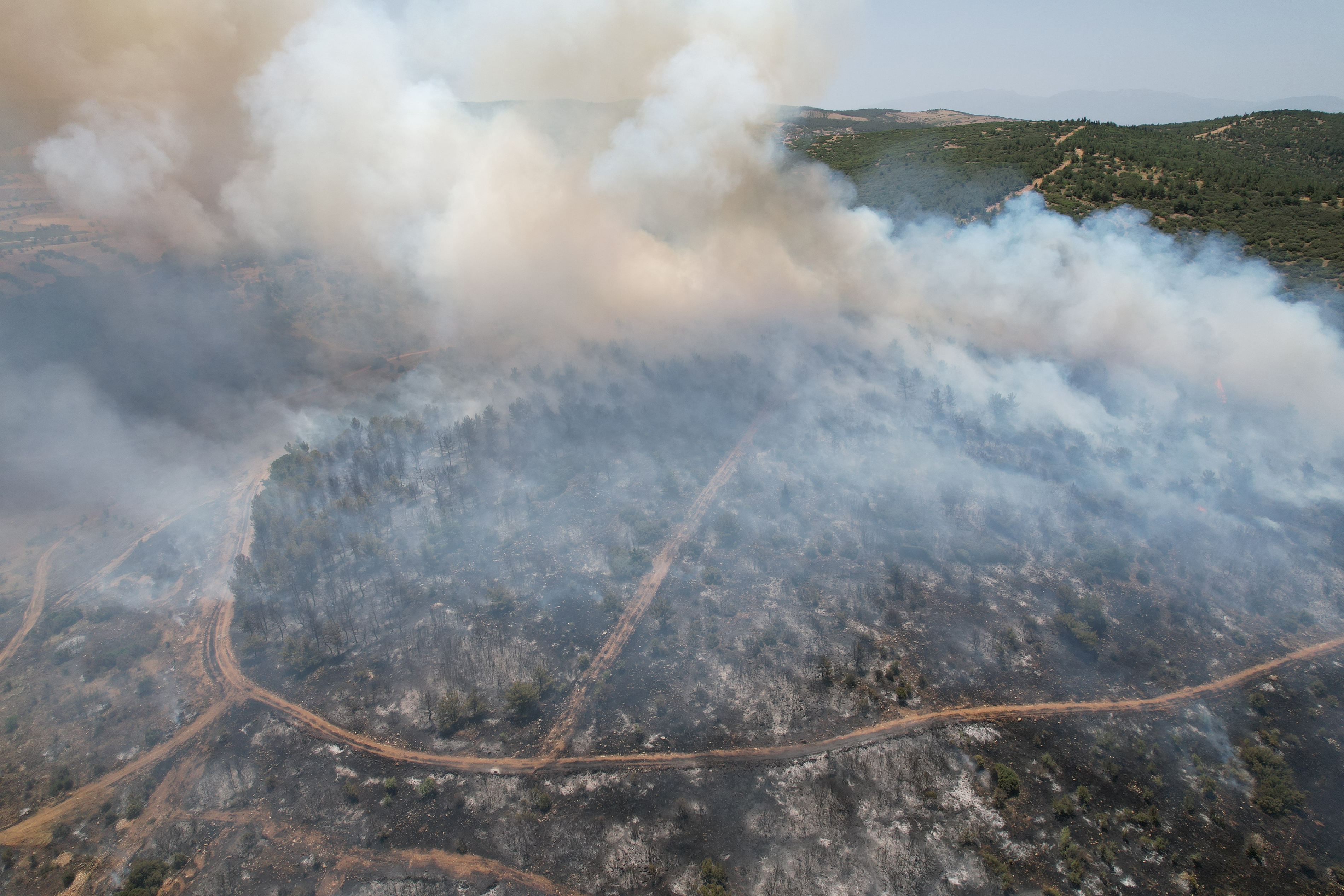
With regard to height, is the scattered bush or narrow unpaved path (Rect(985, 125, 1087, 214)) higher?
narrow unpaved path (Rect(985, 125, 1087, 214))

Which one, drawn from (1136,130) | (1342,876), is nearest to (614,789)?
(1342,876)

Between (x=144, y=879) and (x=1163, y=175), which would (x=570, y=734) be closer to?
(x=144, y=879)

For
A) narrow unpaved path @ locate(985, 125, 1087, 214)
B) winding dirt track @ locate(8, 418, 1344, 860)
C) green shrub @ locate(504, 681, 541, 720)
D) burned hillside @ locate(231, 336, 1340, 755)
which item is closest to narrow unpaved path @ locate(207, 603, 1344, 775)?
winding dirt track @ locate(8, 418, 1344, 860)

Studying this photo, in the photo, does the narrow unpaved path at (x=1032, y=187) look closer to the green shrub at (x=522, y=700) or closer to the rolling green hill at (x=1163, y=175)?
the rolling green hill at (x=1163, y=175)

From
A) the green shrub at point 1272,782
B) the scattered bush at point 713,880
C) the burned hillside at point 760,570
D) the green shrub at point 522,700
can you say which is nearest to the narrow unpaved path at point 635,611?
the burned hillside at point 760,570

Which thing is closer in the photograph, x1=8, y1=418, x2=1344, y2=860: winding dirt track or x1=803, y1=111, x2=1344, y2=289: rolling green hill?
x1=8, y1=418, x2=1344, y2=860: winding dirt track

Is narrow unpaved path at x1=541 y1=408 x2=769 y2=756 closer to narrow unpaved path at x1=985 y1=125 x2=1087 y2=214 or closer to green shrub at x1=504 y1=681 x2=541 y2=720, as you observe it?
green shrub at x1=504 y1=681 x2=541 y2=720

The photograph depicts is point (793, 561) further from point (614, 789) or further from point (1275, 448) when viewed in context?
point (1275, 448)
